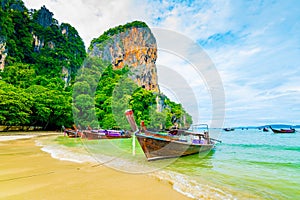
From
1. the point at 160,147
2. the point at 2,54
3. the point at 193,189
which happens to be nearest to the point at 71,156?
the point at 160,147

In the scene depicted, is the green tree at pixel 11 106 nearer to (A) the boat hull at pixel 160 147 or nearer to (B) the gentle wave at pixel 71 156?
(B) the gentle wave at pixel 71 156

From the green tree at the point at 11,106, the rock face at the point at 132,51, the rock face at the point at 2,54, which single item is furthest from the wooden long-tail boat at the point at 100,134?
the rock face at the point at 132,51

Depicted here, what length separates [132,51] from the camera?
66.2 m

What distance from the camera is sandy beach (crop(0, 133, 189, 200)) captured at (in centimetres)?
393

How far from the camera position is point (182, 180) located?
533 cm

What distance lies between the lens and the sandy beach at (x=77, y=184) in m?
3.93

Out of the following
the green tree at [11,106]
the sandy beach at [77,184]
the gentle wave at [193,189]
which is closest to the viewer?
the sandy beach at [77,184]

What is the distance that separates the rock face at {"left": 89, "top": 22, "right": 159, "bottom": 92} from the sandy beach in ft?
173

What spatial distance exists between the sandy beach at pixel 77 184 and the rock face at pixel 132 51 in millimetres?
52696

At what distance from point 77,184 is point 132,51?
64.5 metres

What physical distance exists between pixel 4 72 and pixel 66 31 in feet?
76.9

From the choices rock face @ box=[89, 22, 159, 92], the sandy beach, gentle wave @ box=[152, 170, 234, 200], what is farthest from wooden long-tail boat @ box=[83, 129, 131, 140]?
rock face @ box=[89, 22, 159, 92]

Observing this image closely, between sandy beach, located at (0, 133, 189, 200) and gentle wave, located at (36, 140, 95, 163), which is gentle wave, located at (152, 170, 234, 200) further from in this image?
gentle wave, located at (36, 140, 95, 163)

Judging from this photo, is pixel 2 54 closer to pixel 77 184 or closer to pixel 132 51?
pixel 77 184
